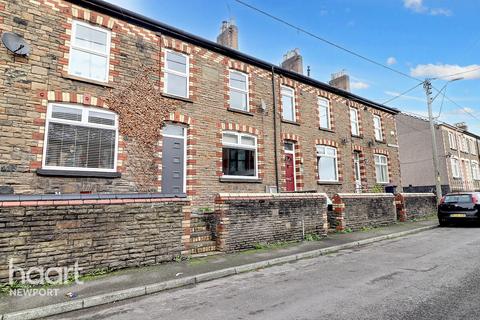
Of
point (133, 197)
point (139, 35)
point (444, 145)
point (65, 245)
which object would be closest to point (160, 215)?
point (133, 197)

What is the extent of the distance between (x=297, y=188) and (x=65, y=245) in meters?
10.8

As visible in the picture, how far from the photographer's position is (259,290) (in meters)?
5.27

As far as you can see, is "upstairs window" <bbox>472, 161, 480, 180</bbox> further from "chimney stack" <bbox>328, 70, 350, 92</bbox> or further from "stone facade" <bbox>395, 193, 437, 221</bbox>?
"chimney stack" <bbox>328, 70, 350, 92</bbox>

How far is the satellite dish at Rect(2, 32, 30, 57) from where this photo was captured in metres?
7.98

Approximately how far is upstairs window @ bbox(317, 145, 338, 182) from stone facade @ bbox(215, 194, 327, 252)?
508cm

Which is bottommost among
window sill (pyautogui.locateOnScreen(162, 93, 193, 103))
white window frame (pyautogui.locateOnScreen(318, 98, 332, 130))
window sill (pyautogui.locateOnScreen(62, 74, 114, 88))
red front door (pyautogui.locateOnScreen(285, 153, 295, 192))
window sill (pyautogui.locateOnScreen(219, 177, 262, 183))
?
window sill (pyautogui.locateOnScreen(219, 177, 262, 183))

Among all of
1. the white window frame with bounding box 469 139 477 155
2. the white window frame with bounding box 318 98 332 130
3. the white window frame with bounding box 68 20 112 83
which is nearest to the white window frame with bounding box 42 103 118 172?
the white window frame with bounding box 68 20 112 83

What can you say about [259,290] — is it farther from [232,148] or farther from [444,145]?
[444,145]

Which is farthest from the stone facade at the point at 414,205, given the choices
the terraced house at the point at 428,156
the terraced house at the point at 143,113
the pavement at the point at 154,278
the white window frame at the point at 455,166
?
the white window frame at the point at 455,166

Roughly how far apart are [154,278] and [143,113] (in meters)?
6.08

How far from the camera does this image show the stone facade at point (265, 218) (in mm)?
8281

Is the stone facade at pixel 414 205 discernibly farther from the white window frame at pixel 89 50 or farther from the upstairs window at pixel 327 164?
the white window frame at pixel 89 50

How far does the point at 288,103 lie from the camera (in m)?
15.3

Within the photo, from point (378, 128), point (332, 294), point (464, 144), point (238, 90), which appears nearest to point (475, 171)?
point (464, 144)
